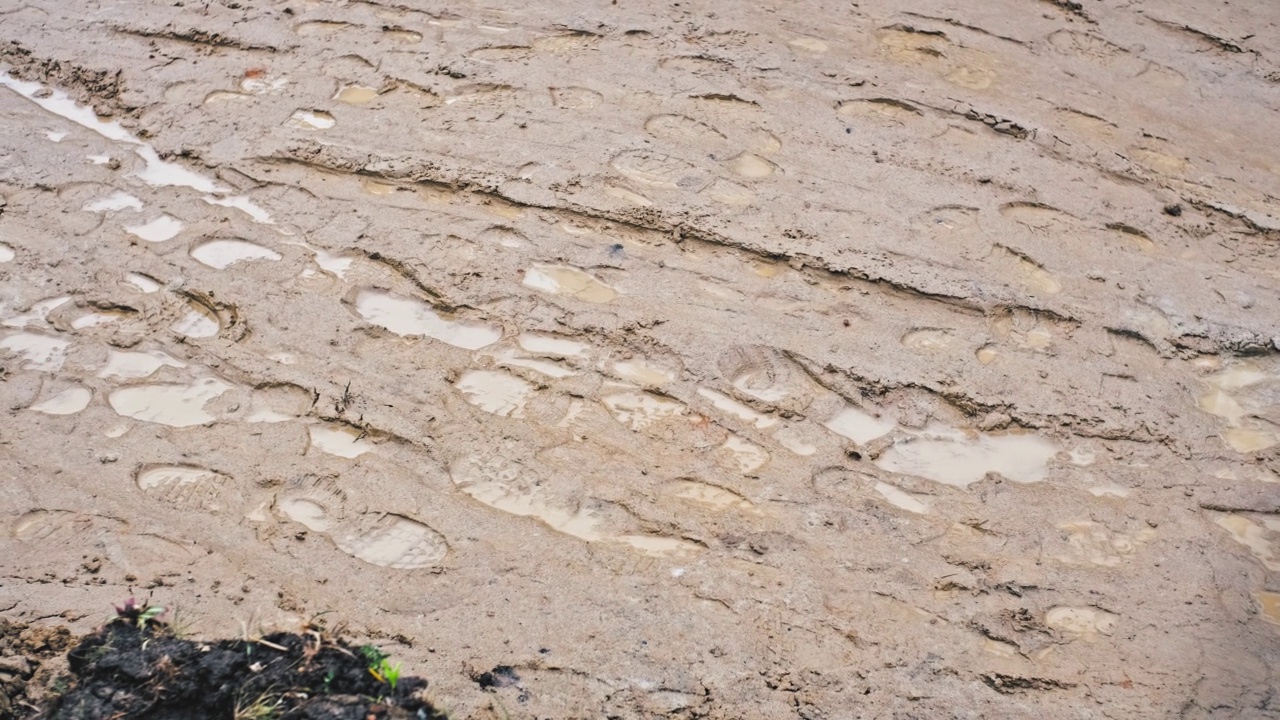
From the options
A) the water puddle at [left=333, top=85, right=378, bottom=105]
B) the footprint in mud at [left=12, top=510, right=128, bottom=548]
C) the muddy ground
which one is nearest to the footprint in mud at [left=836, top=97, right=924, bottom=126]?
the muddy ground

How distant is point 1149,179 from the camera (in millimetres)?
3133

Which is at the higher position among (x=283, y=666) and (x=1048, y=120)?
(x=1048, y=120)

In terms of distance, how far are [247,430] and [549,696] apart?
3.02ft

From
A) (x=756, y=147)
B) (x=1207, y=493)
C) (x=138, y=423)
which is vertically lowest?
(x=138, y=423)

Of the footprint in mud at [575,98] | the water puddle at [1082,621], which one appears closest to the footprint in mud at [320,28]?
the footprint in mud at [575,98]

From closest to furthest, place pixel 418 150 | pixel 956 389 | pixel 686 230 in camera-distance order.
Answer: pixel 956 389, pixel 686 230, pixel 418 150

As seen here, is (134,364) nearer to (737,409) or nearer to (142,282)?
(142,282)

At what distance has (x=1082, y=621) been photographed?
6.79 ft

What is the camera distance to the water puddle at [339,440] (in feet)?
7.50

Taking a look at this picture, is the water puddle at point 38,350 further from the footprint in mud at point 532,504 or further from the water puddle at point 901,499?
the water puddle at point 901,499

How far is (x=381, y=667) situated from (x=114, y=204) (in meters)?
1.72

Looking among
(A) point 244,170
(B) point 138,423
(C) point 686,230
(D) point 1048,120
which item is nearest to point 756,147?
(C) point 686,230

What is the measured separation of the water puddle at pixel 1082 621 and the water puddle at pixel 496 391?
3.74 feet

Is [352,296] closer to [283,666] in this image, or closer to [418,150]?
[418,150]
